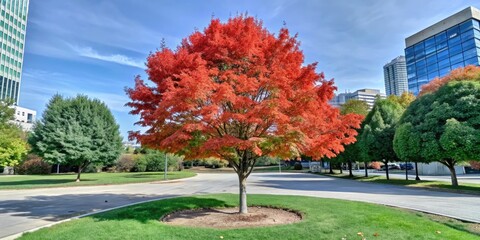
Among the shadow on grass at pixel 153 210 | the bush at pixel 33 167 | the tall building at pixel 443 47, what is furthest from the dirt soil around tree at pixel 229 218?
the tall building at pixel 443 47

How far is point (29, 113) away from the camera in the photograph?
3873 inches

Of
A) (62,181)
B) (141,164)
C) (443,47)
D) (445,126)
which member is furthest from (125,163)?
(443,47)

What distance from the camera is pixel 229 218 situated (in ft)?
32.4

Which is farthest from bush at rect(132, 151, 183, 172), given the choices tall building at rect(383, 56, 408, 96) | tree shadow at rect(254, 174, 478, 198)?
tall building at rect(383, 56, 408, 96)

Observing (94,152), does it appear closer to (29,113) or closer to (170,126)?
(170,126)

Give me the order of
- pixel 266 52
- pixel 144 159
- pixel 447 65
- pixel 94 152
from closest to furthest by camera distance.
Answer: pixel 266 52, pixel 94 152, pixel 144 159, pixel 447 65

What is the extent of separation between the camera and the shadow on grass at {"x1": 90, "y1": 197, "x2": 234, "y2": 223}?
980 centimetres

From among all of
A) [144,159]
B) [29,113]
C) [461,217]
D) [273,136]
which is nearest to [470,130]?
[461,217]

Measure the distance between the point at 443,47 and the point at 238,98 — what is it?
259 feet

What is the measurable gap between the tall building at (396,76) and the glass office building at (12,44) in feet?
454

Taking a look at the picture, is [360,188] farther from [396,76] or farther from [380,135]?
[396,76]

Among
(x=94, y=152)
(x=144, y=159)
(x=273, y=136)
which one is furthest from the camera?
(x=144, y=159)

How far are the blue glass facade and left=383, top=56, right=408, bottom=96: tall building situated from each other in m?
45.5

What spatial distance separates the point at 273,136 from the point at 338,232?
121 inches
